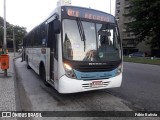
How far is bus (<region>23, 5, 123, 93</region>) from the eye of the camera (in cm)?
573

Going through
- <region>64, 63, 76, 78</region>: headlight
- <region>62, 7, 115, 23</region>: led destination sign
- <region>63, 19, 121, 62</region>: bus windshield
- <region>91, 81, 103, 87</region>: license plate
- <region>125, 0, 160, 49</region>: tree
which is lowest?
<region>91, 81, 103, 87</region>: license plate

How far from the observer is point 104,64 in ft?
20.1

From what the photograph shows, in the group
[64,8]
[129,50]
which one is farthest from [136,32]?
[64,8]

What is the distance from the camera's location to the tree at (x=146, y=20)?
33256 mm

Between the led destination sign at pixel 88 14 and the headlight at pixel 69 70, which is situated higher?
the led destination sign at pixel 88 14

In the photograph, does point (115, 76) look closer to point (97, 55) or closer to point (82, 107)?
point (97, 55)

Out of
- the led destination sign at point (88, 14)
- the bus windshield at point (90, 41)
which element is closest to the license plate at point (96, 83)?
the bus windshield at point (90, 41)

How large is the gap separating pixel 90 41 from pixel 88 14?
0.92m

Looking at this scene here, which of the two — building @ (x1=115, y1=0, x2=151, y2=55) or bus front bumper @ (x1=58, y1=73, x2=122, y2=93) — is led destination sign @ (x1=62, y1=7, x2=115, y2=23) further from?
building @ (x1=115, y1=0, x2=151, y2=55)

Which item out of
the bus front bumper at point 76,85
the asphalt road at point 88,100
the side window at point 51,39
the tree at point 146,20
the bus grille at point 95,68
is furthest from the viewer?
the tree at point 146,20

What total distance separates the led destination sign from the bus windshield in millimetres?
196

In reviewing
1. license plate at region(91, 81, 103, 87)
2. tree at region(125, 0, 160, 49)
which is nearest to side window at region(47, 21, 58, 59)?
license plate at region(91, 81, 103, 87)

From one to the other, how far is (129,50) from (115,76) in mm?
56158

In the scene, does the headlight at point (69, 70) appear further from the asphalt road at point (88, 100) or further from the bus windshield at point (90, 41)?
the asphalt road at point (88, 100)
